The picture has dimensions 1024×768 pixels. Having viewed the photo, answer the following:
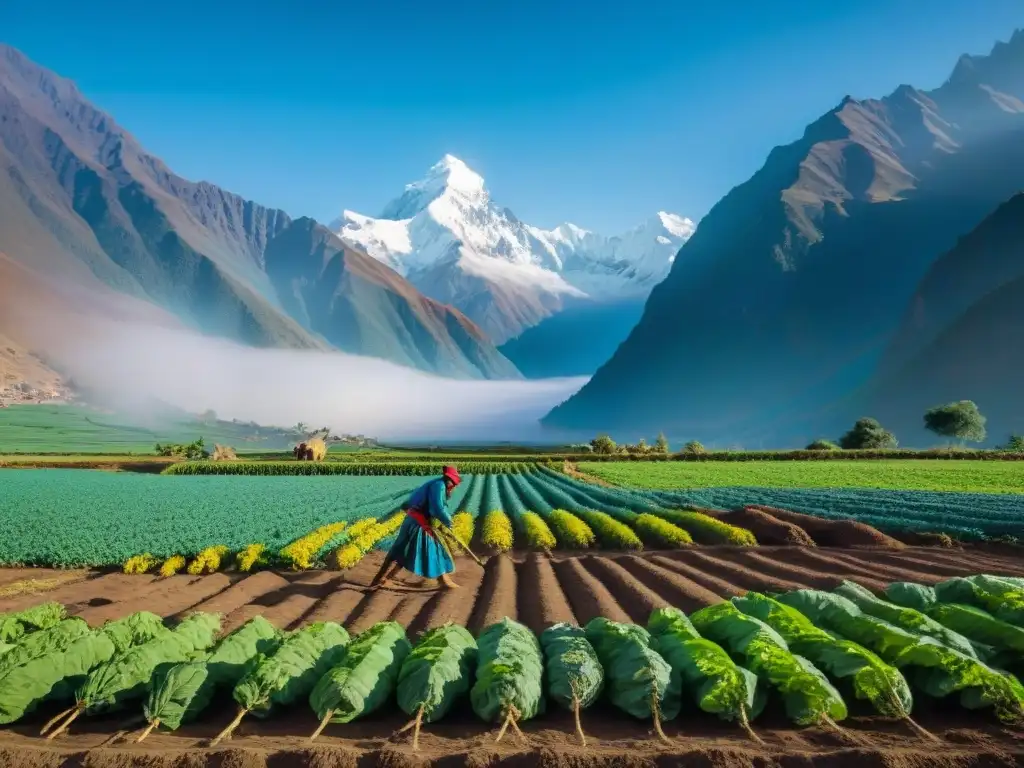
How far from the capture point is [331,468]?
2475 inches

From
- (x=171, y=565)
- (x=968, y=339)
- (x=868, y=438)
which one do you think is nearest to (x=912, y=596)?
(x=171, y=565)

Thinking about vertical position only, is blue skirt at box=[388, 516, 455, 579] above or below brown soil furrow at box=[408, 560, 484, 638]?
above

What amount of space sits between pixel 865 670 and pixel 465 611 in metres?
6.89

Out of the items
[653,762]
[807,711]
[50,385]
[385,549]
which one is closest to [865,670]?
[807,711]

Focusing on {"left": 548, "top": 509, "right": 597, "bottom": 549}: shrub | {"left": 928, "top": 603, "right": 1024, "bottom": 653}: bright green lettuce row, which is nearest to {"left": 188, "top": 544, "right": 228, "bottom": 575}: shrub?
{"left": 548, "top": 509, "right": 597, "bottom": 549}: shrub

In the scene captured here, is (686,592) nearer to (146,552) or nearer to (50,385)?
(146,552)

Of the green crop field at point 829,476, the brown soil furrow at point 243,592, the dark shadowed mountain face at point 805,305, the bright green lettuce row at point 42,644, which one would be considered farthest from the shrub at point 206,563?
the dark shadowed mountain face at point 805,305

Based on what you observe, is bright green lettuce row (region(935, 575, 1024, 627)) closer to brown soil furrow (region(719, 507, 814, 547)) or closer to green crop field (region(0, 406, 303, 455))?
brown soil furrow (region(719, 507, 814, 547))

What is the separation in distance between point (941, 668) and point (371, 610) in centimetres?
867

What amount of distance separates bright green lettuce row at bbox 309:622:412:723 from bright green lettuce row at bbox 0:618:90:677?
3.13 metres

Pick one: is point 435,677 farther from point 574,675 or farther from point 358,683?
point 574,675

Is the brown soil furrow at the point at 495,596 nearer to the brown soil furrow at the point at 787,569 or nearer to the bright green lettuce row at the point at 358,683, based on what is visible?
the bright green lettuce row at the point at 358,683

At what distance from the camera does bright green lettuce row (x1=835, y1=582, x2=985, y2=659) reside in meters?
7.35

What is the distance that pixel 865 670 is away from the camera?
6.64 m
